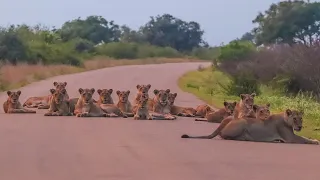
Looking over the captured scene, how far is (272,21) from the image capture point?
66.9 m

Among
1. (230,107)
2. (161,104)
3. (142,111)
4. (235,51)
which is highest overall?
(235,51)

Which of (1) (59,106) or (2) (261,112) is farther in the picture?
(1) (59,106)

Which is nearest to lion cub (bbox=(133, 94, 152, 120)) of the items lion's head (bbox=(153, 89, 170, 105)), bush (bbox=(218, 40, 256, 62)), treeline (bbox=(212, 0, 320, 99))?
lion's head (bbox=(153, 89, 170, 105))

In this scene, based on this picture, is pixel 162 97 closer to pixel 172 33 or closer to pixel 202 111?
pixel 202 111

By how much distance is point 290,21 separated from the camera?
215 ft

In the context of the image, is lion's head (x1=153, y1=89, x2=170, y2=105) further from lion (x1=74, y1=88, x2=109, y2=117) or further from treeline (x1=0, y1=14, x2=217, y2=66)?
treeline (x1=0, y1=14, x2=217, y2=66)

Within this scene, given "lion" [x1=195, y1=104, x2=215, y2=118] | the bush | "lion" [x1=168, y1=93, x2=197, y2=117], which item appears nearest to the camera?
"lion" [x1=195, y1=104, x2=215, y2=118]

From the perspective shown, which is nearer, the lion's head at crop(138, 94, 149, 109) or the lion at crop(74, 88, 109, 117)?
the lion's head at crop(138, 94, 149, 109)

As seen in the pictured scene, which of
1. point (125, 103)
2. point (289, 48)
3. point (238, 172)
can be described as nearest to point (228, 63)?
point (289, 48)

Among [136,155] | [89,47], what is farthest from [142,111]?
[89,47]

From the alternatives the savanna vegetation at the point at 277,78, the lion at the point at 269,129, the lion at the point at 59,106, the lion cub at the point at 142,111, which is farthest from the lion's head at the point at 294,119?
the lion at the point at 59,106

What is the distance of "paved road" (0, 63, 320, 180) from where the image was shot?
34.1 feet

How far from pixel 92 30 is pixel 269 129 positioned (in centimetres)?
10362

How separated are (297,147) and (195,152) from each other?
2.21 m
